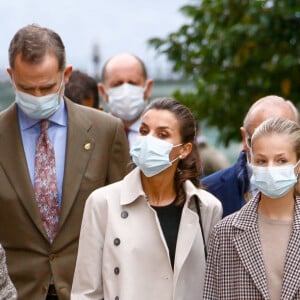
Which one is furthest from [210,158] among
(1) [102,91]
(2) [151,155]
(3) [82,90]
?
(2) [151,155]

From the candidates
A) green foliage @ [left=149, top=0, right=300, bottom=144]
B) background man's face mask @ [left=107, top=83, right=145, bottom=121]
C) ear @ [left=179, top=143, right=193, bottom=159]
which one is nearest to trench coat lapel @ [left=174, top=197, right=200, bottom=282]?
Answer: ear @ [left=179, top=143, right=193, bottom=159]

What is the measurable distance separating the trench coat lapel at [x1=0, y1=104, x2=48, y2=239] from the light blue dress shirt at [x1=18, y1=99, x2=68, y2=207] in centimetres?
4

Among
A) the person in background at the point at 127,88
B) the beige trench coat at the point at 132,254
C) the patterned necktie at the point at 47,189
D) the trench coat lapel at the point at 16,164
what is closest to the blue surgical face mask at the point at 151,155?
the beige trench coat at the point at 132,254

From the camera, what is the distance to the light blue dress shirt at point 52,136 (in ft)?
18.2

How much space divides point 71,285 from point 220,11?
15.9ft

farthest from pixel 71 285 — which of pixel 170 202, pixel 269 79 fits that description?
pixel 269 79

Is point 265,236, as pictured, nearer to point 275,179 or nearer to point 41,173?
point 275,179

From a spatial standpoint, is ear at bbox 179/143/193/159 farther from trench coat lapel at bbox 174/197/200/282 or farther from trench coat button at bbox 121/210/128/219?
trench coat button at bbox 121/210/128/219

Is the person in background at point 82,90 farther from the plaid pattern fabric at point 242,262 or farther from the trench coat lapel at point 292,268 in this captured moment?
the trench coat lapel at point 292,268

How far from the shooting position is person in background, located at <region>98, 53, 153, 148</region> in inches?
281

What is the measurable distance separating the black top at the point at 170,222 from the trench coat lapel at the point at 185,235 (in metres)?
0.04

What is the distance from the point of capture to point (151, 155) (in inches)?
205

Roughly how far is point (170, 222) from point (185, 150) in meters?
0.44

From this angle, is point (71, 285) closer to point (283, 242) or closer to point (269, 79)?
point (283, 242)
